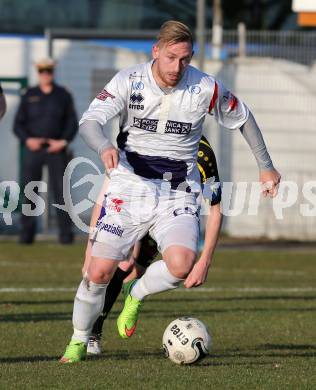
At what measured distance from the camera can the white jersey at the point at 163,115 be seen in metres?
7.57

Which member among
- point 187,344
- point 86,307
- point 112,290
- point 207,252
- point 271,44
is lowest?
point 271,44

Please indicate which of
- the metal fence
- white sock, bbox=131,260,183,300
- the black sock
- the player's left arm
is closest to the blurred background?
the metal fence

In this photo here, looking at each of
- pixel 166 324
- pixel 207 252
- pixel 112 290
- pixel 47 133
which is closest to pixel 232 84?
pixel 47 133

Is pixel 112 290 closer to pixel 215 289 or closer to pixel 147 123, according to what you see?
pixel 147 123

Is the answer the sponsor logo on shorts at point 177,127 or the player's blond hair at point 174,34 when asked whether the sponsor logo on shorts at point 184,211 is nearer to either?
the sponsor logo on shorts at point 177,127

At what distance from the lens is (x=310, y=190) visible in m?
19.3

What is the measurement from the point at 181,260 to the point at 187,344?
0.51 m

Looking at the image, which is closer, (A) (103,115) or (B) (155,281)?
(A) (103,115)

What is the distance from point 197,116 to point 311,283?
6454 millimetres

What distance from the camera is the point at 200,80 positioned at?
7.71m

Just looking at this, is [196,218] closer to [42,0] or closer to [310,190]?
[310,190]

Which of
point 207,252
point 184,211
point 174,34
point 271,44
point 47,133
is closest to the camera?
point 174,34

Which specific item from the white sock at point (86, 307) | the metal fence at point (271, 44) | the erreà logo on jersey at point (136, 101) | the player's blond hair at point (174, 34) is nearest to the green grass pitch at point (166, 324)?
the white sock at point (86, 307)

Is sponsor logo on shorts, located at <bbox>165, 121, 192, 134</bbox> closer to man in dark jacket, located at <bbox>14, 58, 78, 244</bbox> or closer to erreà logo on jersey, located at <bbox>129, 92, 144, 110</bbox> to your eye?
erreà logo on jersey, located at <bbox>129, 92, 144, 110</bbox>
